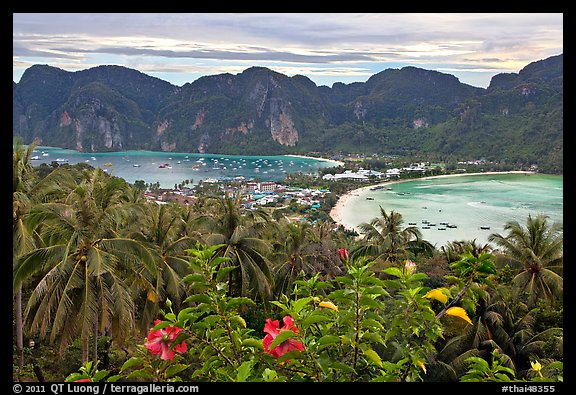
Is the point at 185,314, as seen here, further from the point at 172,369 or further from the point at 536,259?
the point at 536,259

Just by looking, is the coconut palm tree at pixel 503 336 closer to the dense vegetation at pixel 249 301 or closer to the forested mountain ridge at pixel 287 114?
the dense vegetation at pixel 249 301

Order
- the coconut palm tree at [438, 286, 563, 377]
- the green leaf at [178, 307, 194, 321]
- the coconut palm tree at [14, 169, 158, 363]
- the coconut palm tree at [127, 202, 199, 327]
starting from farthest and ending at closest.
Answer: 1. the coconut palm tree at [127, 202, 199, 327]
2. the coconut palm tree at [438, 286, 563, 377]
3. the coconut palm tree at [14, 169, 158, 363]
4. the green leaf at [178, 307, 194, 321]

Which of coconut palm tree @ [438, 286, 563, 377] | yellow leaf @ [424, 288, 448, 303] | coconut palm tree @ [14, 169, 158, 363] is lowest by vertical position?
coconut palm tree @ [438, 286, 563, 377]

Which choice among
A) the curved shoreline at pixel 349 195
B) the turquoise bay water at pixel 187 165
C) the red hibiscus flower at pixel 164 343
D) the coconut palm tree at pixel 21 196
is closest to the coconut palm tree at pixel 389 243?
the coconut palm tree at pixel 21 196

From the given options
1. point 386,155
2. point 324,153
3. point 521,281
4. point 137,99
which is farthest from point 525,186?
point 137,99

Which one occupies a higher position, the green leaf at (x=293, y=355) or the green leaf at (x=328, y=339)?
the green leaf at (x=328, y=339)

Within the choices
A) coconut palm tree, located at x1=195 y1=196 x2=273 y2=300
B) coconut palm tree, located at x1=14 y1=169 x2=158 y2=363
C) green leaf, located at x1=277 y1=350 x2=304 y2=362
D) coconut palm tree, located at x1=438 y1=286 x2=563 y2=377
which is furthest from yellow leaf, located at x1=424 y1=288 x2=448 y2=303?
coconut palm tree, located at x1=195 y1=196 x2=273 y2=300

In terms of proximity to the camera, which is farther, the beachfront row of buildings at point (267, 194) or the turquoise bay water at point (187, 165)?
the turquoise bay water at point (187, 165)

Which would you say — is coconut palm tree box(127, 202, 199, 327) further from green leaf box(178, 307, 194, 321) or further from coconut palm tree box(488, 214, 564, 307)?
coconut palm tree box(488, 214, 564, 307)
